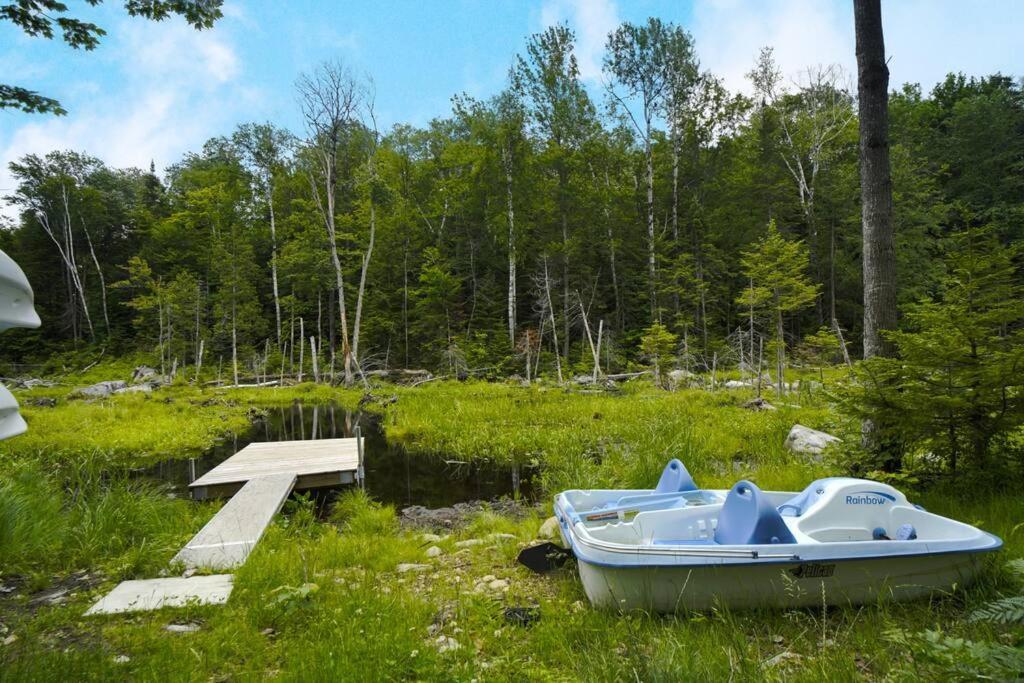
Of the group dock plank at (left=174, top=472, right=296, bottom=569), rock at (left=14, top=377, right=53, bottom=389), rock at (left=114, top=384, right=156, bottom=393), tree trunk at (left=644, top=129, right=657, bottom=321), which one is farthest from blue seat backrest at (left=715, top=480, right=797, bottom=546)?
rock at (left=14, top=377, right=53, bottom=389)

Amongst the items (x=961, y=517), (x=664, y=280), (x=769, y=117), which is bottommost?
(x=961, y=517)

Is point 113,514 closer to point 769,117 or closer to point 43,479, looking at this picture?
point 43,479

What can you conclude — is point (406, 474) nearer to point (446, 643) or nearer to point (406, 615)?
point (406, 615)

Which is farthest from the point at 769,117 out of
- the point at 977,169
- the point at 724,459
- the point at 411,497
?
the point at 411,497

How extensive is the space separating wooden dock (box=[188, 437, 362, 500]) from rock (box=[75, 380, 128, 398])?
1396 cm

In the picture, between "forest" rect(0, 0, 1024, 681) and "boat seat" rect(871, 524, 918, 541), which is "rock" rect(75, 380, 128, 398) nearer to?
"forest" rect(0, 0, 1024, 681)

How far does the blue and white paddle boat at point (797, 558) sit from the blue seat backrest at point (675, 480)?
96 centimetres

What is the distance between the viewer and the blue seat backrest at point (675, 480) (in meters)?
4.31

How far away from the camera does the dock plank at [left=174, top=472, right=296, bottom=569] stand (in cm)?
428

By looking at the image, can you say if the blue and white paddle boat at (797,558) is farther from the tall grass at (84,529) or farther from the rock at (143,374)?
the rock at (143,374)

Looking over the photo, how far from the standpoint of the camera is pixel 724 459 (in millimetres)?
8133

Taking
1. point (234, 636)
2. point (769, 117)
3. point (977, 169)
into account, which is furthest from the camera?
point (977, 169)

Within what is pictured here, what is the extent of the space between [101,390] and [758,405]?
25.4 metres

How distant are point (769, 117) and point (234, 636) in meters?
33.0
